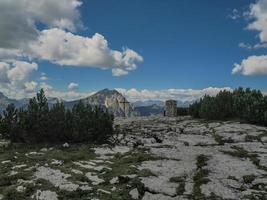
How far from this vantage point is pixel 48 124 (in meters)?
19.2

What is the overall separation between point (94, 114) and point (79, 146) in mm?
2995

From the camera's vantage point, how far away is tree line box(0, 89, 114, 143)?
19.2 metres

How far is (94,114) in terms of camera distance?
20.6m

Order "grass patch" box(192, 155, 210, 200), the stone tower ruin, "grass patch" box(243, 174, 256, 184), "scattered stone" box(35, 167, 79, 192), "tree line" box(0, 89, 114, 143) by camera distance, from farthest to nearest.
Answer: the stone tower ruin
"tree line" box(0, 89, 114, 143)
"grass patch" box(243, 174, 256, 184)
"scattered stone" box(35, 167, 79, 192)
"grass patch" box(192, 155, 210, 200)

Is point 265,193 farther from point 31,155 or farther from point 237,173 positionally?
point 31,155

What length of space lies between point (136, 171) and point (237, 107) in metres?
22.4

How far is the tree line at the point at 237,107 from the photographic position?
94.5 ft

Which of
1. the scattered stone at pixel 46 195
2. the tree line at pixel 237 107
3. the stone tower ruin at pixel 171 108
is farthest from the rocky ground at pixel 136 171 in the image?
the stone tower ruin at pixel 171 108

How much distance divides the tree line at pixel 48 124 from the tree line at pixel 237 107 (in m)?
14.0

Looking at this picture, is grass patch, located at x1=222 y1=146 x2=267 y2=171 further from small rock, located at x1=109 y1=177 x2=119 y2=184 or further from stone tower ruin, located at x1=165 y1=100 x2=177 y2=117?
stone tower ruin, located at x1=165 y1=100 x2=177 y2=117

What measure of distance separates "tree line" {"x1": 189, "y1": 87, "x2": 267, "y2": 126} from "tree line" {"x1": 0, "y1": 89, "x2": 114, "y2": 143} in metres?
14.0

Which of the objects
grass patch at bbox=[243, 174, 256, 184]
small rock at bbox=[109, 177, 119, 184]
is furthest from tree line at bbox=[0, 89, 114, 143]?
grass patch at bbox=[243, 174, 256, 184]

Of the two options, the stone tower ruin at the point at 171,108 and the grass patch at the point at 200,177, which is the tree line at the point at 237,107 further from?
the grass patch at the point at 200,177

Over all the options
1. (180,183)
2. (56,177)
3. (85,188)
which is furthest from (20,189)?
(180,183)
